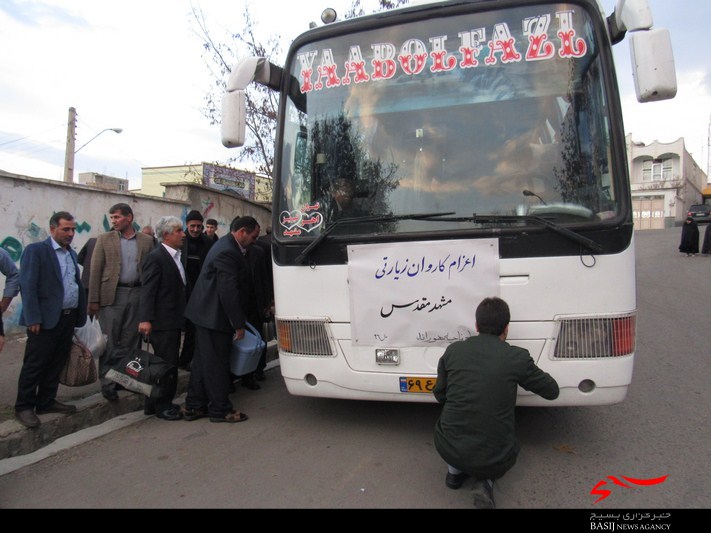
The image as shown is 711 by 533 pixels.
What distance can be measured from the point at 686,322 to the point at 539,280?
6690 mm

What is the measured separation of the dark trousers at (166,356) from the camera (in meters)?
4.55

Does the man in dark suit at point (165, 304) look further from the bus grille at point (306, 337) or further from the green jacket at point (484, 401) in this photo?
the green jacket at point (484, 401)

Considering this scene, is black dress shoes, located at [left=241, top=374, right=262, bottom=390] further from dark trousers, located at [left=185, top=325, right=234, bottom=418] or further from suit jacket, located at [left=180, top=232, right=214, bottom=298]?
suit jacket, located at [left=180, top=232, right=214, bottom=298]

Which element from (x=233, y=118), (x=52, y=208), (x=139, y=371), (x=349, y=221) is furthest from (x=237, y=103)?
(x=52, y=208)

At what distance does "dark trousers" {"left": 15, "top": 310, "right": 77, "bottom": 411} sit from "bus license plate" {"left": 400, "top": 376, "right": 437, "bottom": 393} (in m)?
2.81

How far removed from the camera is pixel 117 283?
4.86 metres

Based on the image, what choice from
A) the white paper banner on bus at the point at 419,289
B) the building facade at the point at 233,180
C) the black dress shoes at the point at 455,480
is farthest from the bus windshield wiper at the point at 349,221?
the building facade at the point at 233,180

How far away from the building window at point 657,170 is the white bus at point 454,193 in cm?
4896

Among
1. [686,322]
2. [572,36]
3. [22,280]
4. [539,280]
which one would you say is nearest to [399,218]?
[539,280]

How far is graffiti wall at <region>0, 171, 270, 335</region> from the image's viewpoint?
7141mm

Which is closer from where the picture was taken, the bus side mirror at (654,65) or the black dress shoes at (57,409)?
the bus side mirror at (654,65)
